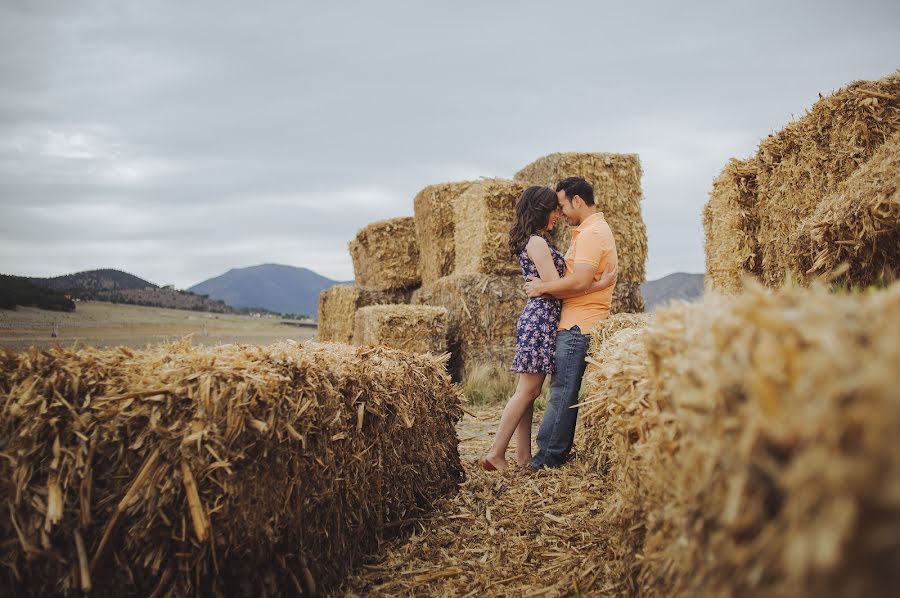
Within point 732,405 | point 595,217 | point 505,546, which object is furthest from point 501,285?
point 732,405

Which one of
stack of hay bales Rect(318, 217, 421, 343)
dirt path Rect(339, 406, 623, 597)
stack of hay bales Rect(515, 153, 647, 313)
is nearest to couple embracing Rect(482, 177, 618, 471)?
dirt path Rect(339, 406, 623, 597)

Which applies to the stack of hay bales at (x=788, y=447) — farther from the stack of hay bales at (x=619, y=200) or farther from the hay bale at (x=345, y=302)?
the hay bale at (x=345, y=302)

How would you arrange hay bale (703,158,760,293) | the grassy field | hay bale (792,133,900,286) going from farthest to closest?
the grassy field
hay bale (703,158,760,293)
hay bale (792,133,900,286)

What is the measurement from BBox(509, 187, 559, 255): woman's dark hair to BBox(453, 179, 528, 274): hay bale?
152 inches

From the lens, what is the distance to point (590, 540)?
351 cm

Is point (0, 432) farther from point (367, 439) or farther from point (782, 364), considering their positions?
point (782, 364)

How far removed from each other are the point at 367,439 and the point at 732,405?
255 centimetres

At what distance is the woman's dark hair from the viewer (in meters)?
5.23

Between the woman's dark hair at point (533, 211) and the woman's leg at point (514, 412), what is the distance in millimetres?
1180

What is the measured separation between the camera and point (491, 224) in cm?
952

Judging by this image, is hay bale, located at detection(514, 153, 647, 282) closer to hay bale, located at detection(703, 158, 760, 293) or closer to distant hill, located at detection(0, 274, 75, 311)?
hay bale, located at detection(703, 158, 760, 293)

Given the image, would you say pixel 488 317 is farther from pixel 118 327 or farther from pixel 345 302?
pixel 118 327

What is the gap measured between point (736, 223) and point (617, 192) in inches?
132

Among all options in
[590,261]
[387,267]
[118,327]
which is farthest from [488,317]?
[118,327]
